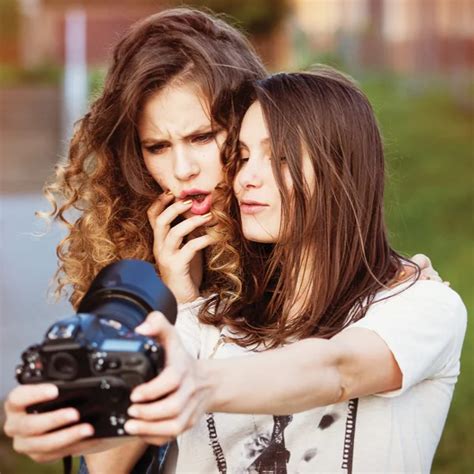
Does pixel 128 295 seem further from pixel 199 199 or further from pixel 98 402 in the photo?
pixel 199 199

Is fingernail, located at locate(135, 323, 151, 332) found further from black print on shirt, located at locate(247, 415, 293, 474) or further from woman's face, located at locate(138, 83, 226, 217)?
woman's face, located at locate(138, 83, 226, 217)

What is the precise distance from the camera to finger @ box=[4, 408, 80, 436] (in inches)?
80.4

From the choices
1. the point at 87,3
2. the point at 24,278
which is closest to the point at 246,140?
the point at 24,278

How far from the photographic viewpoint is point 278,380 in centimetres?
232

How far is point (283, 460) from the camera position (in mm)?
2789

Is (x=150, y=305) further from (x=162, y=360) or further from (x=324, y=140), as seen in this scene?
(x=324, y=140)

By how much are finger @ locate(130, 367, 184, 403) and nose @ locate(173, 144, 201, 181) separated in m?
1.35

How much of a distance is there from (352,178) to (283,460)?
695mm

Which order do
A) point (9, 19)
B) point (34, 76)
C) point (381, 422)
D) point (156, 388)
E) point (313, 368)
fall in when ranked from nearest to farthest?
point (156, 388) < point (313, 368) < point (381, 422) < point (34, 76) < point (9, 19)

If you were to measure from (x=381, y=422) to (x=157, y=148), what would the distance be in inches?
45.3

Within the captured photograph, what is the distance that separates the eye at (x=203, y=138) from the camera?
3338 mm

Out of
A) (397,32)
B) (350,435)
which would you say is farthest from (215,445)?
(397,32)

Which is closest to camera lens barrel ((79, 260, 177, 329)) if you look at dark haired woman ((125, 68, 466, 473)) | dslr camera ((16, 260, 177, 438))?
dslr camera ((16, 260, 177, 438))

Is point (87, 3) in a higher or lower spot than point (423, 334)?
lower
